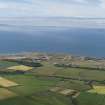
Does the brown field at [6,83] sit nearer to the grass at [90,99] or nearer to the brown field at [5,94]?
the brown field at [5,94]

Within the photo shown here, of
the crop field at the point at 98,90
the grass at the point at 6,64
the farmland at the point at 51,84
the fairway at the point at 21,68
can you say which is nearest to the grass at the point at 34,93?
the farmland at the point at 51,84

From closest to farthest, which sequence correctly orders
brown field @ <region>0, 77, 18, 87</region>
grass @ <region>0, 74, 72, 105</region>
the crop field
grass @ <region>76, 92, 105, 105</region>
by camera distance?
grass @ <region>0, 74, 72, 105</region>, grass @ <region>76, 92, 105, 105</region>, the crop field, brown field @ <region>0, 77, 18, 87</region>

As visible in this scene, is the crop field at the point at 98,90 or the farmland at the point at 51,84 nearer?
the farmland at the point at 51,84

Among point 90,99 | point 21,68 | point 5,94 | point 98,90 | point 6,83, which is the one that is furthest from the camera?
point 21,68

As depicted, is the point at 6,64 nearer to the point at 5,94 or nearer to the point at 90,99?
the point at 5,94

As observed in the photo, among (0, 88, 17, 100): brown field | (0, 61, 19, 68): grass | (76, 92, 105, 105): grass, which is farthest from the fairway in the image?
(76, 92, 105, 105): grass

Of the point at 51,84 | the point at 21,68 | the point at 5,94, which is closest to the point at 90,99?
the point at 51,84

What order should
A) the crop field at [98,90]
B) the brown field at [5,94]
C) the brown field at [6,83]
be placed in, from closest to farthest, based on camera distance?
the brown field at [5,94] → the crop field at [98,90] → the brown field at [6,83]

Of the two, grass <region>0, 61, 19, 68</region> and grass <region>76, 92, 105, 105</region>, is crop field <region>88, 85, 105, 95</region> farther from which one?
grass <region>0, 61, 19, 68</region>

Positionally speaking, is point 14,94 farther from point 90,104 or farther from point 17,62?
point 17,62
